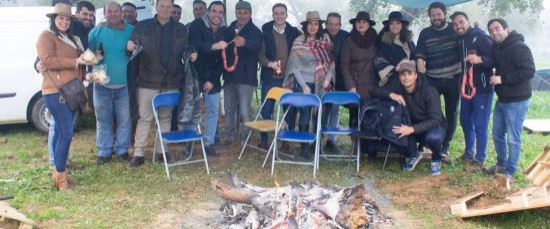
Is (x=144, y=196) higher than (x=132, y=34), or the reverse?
(x=132, y=34)

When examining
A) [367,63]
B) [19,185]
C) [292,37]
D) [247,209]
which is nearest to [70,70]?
[19,185]

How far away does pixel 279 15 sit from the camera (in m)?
6.29

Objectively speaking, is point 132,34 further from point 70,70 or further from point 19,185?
point 19,185

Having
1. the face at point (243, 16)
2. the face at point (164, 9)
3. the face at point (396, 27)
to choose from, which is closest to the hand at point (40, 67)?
the face at point (164, 9)

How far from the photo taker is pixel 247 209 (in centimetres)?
436

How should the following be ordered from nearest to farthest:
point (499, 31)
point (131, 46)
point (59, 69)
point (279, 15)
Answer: point (59, 69) → point (499, 31) → point (131, 46) → point (279, 15)

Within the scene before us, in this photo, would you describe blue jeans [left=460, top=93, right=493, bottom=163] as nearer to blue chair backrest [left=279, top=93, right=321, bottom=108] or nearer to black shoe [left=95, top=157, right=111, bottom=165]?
blue chair backrest [left=279, top=93, right=321, bottom=108]

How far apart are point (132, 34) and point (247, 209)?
254 centimetres

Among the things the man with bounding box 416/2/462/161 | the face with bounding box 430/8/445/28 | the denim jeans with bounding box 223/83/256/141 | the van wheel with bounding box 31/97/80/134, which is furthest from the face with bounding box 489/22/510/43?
the van wheel with bounding box 31/97/80/134

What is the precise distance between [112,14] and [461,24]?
3860 mm

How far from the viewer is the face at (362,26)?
615 centimetres

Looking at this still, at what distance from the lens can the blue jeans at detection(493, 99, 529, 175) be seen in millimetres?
5262

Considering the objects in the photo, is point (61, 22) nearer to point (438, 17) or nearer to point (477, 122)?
point (438, 17)

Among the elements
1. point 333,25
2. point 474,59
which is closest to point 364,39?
point 333,25
